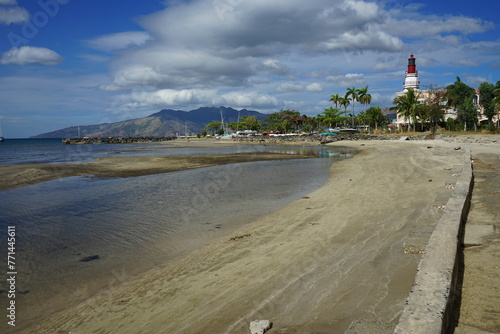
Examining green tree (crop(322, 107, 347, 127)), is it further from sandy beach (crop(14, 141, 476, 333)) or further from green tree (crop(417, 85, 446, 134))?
sandy beach (crop(14, 141, 476, 333))

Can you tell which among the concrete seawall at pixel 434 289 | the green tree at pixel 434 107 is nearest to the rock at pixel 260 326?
the concrete seawall at pixel 434 289

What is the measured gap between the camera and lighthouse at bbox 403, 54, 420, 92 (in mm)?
87938

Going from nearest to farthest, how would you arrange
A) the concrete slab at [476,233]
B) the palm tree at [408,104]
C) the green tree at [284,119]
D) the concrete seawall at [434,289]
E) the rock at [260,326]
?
the concrete seawall at [434,289] < the rock at [260,326] < the concrete slab at [476,233] < the palm tree at [408,104] < the green tree at [284,119]

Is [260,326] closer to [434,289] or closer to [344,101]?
[434,289]

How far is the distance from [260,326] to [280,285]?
50.6 inches

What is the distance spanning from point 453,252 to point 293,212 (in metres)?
6.14

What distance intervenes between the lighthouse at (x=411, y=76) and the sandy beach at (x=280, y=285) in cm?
9156

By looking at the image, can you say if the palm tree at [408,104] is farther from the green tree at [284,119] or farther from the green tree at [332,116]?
the green tree at [284,119]


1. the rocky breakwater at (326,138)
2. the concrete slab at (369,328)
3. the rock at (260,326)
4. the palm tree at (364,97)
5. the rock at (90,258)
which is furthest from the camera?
the palm tree at (364,97)

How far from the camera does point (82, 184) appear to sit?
19.0 meters

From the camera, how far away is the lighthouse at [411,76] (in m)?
87.9

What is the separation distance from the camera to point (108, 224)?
10219mm

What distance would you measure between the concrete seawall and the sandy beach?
30cm

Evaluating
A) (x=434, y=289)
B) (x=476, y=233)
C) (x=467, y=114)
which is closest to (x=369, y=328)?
(x=434, y=289)
